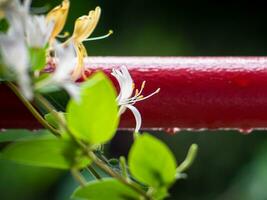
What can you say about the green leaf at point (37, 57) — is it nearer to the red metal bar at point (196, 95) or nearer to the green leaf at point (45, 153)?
the green leaf at point (45, 153)

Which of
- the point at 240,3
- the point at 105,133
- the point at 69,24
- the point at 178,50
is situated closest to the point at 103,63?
the point at 105,133

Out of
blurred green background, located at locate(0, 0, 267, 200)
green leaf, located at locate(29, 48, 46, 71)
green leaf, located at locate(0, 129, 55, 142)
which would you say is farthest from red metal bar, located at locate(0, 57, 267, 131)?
blurred green background, located at locate(0, 0, 267, 200)

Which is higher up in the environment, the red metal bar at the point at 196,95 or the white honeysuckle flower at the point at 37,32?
the white honeysuckle flower at the point at 37,32

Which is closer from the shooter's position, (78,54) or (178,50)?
(78,54)

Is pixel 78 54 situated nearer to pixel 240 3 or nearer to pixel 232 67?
pixel 232 67

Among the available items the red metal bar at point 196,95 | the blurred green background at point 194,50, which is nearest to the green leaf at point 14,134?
the red metal bar at point 196,95

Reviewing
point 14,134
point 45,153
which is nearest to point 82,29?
point 45,153

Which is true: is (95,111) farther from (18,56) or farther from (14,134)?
(14,134)

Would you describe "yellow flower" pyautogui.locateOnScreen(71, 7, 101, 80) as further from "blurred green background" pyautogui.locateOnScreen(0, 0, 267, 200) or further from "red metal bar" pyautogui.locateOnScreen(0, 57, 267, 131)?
"blurred green background" pyautogui.locateOnScreen(0, 0, 267, 200)
